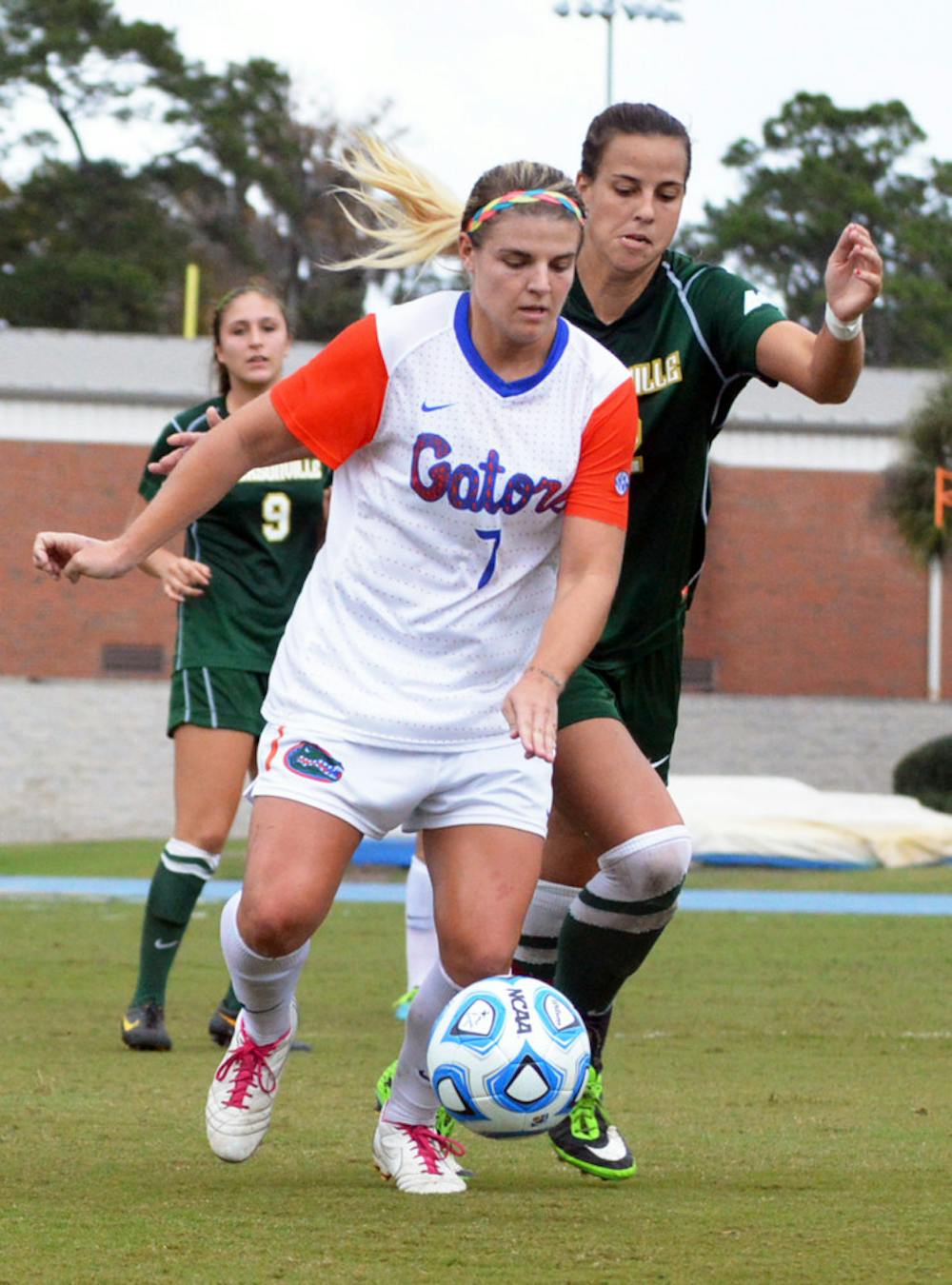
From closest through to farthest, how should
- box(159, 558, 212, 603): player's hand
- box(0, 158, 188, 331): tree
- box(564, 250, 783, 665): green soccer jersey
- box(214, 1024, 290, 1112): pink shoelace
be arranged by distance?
box(214, 1024, 290, 1112): pink shoelace < box(564, 250, 783, 665): green soccer jersey < box(159, 558, 212, 603): player's hand < box(0, 158, 188, 331): tree

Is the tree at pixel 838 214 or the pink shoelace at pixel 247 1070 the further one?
the tree at pixel 838 214

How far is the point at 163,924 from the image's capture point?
6.85 m

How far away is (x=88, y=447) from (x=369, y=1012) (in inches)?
1152

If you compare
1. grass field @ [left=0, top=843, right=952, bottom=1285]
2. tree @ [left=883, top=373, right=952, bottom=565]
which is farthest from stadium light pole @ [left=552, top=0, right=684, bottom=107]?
grass field @ [left=0, top=843, right=952, bottom=1285]

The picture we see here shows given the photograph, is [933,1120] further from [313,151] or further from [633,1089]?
[313,151]

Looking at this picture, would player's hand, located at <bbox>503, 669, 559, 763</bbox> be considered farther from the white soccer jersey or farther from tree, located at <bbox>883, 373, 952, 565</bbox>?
tree, located at <bbox>883, 373, 952, 565</bbox>

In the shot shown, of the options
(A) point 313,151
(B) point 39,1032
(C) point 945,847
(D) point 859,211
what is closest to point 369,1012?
(B) point 39,1032

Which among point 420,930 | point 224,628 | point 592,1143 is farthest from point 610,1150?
point 224,628

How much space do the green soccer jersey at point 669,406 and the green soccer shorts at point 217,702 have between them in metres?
2.29

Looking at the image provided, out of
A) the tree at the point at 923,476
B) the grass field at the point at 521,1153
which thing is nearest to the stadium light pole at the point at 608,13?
the tree at the point at 923,476

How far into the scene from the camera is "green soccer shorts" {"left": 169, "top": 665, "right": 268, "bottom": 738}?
6785mm

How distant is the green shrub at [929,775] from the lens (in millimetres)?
23500

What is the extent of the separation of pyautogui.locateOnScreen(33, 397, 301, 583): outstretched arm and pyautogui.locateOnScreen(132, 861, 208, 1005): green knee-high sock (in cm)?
283

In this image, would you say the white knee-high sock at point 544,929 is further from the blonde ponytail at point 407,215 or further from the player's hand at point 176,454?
the blonde ponytail at point 407,215
